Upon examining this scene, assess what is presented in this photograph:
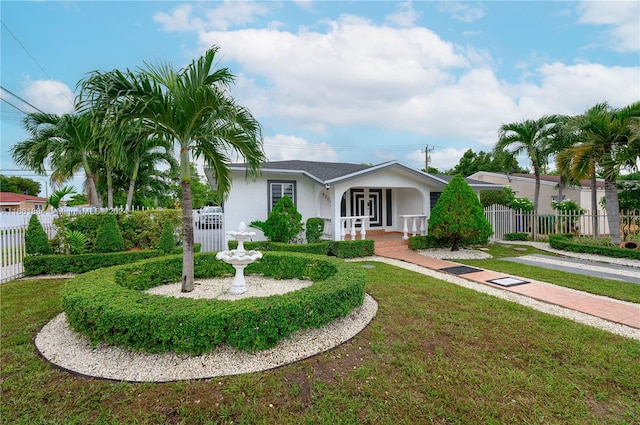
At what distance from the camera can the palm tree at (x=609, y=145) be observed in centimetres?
1002

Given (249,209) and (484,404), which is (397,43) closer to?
(249,209)

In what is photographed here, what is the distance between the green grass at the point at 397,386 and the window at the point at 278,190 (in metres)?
8.43

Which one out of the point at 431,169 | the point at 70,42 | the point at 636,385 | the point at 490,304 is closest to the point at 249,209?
the point at 70,42

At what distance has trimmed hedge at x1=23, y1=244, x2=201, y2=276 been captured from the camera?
8.09 metres

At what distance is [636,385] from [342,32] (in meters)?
10.9

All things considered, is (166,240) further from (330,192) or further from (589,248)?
(589,248)

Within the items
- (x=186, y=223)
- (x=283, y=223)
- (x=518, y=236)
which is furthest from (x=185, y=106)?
(x=518, y=236)

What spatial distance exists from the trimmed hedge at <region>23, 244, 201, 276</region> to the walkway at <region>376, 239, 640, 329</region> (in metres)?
8.89

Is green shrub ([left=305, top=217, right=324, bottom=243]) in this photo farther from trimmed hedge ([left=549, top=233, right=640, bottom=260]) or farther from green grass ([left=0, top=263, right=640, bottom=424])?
trimmed hedge ([left=549, top=233, right=640, bottom=260])

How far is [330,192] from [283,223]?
235 cm

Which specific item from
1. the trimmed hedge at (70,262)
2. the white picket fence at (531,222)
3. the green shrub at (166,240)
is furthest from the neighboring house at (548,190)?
the trimmed hedge at (70,262)

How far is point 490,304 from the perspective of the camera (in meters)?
5.45

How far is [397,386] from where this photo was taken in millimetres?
2980

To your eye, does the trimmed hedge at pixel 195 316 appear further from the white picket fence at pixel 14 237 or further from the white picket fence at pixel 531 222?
the white picket fence at pixel 531 222
